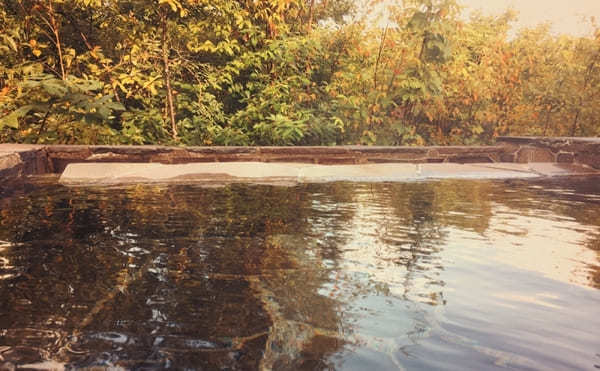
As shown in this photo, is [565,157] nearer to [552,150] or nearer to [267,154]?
[552,150]

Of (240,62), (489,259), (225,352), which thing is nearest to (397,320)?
(225,352)

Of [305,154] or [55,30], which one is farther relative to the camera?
[305,154]

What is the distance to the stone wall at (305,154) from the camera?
512cm

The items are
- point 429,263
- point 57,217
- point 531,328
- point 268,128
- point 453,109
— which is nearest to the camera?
point 531,328

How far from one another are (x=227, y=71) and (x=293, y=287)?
5.30m

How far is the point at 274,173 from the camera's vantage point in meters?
5.55

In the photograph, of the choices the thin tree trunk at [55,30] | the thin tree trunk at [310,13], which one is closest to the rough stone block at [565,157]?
the thin tree trunk at [310,13]

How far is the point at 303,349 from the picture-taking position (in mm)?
1491

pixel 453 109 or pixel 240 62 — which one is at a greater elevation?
pixel 240 62

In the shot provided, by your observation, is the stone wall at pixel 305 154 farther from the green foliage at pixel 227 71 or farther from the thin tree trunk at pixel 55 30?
the thin tree trunk at pixel 55 30

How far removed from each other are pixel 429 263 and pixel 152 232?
1.64m

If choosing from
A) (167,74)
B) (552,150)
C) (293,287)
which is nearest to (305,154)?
(167,74)

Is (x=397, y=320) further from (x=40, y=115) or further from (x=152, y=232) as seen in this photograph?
(x=40, y=115)

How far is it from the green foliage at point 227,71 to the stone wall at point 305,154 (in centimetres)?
43
